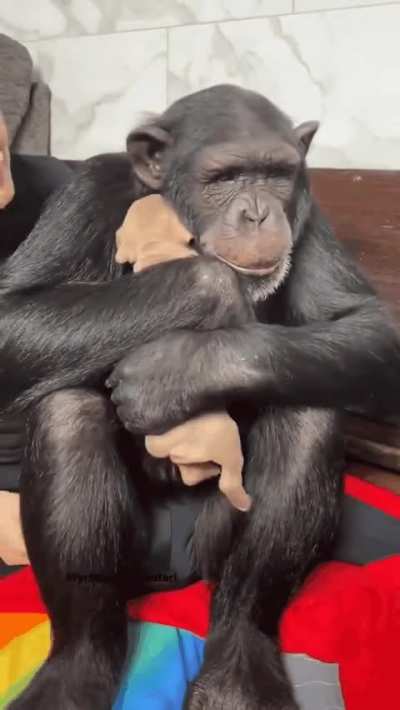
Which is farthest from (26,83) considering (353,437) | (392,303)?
(353,437)

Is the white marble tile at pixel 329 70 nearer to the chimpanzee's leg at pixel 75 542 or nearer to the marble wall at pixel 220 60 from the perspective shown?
the marble wall at pixel 220 60

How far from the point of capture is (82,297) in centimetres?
122

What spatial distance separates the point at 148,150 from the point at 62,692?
76 cm

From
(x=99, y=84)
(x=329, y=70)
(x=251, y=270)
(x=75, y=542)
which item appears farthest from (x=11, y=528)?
(x=99, y=84)

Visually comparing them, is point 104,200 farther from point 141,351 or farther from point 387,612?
point 387,612

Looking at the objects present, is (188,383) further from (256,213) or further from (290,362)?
(256,213)

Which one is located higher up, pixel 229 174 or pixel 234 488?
pixel 229 174

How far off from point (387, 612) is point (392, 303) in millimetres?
859

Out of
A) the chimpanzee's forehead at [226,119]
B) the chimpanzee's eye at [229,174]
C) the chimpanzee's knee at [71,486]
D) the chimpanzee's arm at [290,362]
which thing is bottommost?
the chimpanzee's knee at [71,486]

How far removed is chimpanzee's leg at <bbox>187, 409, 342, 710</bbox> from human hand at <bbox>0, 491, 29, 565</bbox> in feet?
1.06

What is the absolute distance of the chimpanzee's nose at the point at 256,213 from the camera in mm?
1199

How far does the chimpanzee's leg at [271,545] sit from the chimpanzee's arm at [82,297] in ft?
0.66

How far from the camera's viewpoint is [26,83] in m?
2.57

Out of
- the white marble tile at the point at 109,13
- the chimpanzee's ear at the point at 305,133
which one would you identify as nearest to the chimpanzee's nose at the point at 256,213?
the chimpanzee's ear at the point at 305,133
